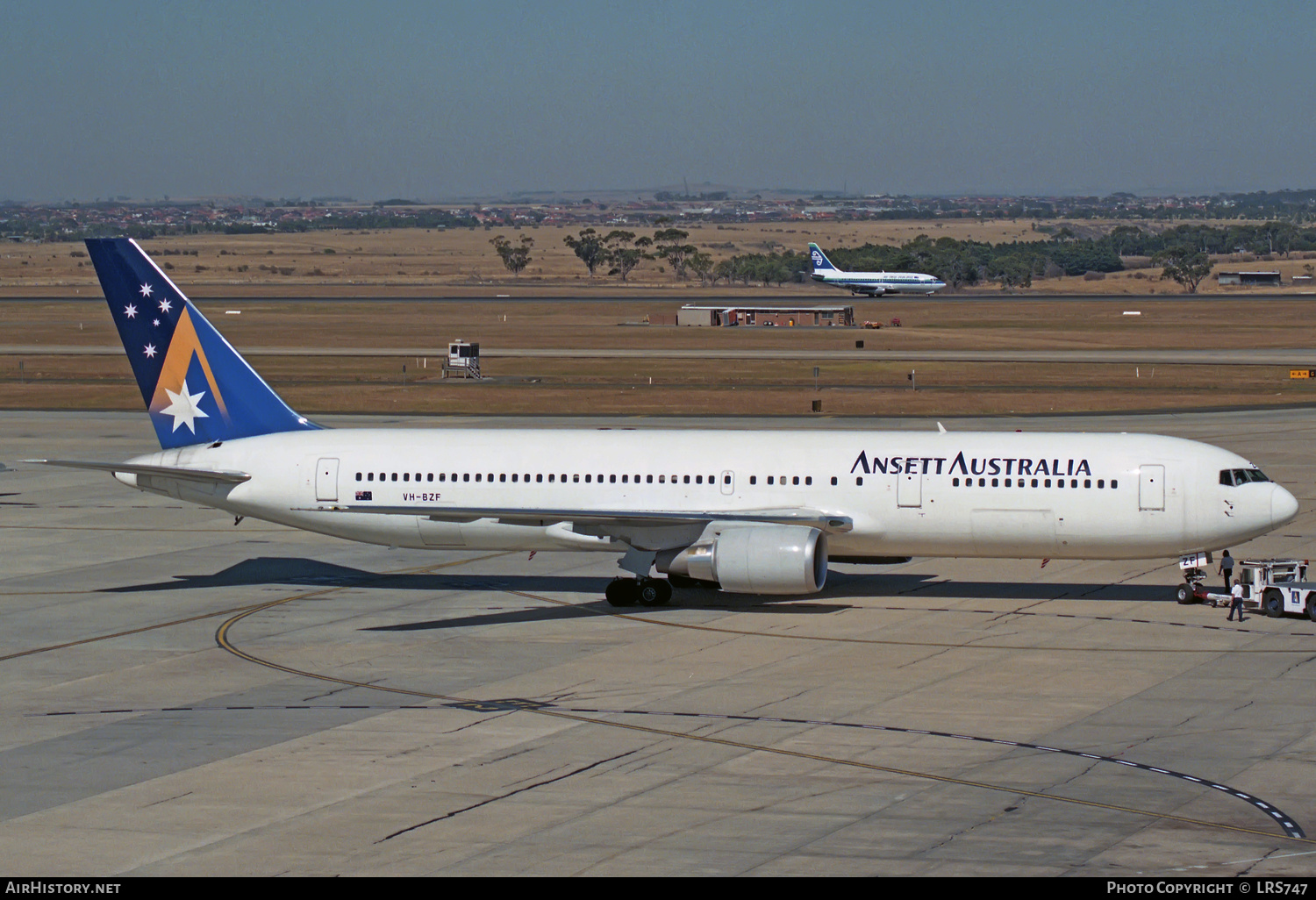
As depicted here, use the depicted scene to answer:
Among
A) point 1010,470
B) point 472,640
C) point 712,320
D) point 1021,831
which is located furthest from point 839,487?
point 712,320

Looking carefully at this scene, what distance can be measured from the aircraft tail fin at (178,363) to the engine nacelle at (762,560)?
46.7ft

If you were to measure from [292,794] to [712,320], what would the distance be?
139840 mm

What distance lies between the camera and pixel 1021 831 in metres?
23.9

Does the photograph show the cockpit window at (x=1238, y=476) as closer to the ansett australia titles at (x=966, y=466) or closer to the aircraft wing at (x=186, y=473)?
the ansett australia titles at (x=966, y=466)

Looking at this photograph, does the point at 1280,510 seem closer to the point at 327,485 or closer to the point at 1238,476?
the point at 1238,476

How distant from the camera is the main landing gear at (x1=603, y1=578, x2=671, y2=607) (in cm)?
4259

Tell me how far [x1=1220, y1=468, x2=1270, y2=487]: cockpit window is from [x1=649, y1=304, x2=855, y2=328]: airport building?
122388 mm

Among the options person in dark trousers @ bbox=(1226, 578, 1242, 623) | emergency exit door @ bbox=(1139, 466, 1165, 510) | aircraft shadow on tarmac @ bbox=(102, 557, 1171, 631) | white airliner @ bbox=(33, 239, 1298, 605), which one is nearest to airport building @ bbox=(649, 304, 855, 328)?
aircraft shadow on tarmac @ bbox=(102, 557, 1171, 631)

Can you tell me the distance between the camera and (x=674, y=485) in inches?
1699

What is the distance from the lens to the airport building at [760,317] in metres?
164

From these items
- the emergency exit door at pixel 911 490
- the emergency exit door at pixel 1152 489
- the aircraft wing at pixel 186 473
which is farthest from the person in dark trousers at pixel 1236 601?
the aircraft wing at pixel 186 473

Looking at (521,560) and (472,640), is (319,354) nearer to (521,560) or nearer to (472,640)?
(521,560)

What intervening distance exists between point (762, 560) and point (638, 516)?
381 cm

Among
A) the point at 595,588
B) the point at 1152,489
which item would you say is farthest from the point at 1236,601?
the point at 595,588
